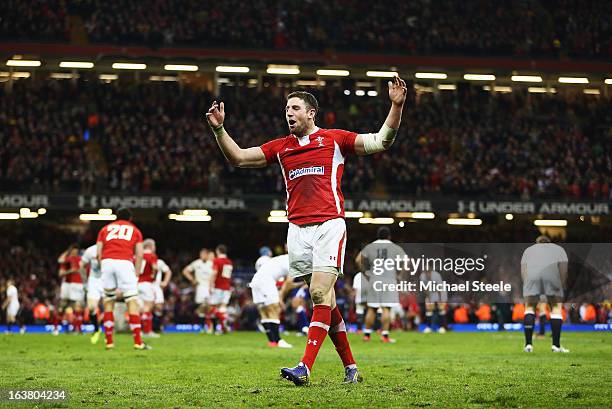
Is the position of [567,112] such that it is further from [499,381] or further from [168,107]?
[499,381]

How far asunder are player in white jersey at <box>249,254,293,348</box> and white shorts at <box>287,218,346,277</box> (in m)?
10.2

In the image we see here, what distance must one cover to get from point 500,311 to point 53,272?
17.1 meters

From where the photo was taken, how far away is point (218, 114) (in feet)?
29.6

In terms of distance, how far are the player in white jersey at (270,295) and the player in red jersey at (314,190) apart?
1017cm

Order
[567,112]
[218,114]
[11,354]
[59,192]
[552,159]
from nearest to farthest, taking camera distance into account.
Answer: [218,114] < [11,354] < [59,192] < [552,159] < [567,112]

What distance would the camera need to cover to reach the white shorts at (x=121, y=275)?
1758 centimetres

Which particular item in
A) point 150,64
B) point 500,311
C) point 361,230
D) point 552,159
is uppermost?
point 150,64

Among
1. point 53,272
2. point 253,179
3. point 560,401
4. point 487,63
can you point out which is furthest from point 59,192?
point 560,401

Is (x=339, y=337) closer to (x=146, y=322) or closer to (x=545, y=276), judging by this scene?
(x=545, y=276)

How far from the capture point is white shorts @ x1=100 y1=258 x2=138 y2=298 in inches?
692

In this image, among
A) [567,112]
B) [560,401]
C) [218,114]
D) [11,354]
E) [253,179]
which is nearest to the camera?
[560,401]

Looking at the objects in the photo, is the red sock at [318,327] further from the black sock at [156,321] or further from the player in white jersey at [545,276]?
the black sock at [156,321]

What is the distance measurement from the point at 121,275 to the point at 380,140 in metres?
9.87

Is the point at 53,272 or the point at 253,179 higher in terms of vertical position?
the point at 253,179
